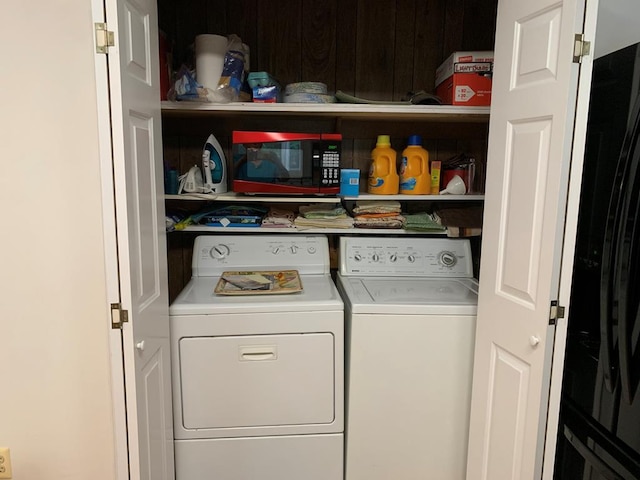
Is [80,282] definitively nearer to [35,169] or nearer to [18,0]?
[35,169]

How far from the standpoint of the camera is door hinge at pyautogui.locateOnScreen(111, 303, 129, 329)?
1.12m

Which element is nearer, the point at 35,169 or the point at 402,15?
the point at 35,169

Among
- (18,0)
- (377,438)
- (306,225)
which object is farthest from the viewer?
(306,225)

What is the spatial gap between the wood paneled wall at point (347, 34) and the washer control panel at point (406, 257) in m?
0.73

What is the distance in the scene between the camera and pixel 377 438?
1694 mm

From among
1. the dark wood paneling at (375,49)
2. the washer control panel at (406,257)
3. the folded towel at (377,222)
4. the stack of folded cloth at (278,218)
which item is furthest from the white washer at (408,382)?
the dark wood paneling at (375,49)

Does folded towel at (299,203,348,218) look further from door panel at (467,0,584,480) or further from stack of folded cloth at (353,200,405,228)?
door panel at (467,0,584,480)

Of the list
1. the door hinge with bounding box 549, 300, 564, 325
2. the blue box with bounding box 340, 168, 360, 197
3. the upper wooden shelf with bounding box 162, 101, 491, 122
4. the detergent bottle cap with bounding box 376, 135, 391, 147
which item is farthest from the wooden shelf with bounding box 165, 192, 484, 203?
the door hinge with bounding box 549, 300, 564, 325

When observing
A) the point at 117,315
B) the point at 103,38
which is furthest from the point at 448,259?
the point at 103,38

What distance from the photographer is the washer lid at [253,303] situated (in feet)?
5.29

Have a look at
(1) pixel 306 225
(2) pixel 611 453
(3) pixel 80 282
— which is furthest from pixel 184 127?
(2) pixel 611 453

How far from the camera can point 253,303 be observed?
5.41 ft

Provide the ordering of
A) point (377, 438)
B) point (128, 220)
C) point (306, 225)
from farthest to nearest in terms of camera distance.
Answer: point (306, 225) → point (377, 438) → point (128, 220)

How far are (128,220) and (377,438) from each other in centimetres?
124
